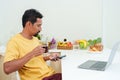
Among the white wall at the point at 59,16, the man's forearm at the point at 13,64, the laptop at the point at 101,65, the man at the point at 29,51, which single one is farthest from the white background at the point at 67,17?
the man's forearm at the point at 13,64

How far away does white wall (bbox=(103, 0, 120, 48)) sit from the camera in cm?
300

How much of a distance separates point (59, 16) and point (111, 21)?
2.51 ft

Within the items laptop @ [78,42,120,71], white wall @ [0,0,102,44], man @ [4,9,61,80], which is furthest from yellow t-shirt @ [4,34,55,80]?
white wall @ [0,0,102,44]

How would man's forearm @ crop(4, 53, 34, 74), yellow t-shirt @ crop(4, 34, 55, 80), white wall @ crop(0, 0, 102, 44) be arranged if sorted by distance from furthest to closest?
1. white wall @ crop(0, 0, 102, 44)
2. yellow t-shirt @ crop(4, 34, 55, 80)
3. man's forearm @ crop(4, 53, 34, 74)

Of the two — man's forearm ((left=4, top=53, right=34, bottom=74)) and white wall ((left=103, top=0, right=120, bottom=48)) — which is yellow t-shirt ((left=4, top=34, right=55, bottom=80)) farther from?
white wall ((left=103, top=0, right=120, bottom=48))

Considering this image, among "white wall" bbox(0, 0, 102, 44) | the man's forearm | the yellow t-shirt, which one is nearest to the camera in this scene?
the man's forearm

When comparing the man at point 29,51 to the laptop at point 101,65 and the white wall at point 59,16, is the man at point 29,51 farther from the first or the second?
the white wall at point 59,16

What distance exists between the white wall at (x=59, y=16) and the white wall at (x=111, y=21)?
0.26 feet

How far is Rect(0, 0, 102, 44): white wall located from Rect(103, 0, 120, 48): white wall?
8cm

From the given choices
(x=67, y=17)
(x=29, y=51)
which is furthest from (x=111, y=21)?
(x=29, y=51)

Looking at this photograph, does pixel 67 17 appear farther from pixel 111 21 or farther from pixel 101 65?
pixel 101 65

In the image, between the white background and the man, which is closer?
the man

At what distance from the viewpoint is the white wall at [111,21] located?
300 centimetres

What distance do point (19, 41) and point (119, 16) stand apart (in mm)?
1803
